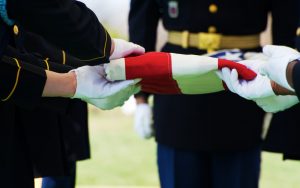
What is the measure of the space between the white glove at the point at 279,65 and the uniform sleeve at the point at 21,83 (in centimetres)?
50

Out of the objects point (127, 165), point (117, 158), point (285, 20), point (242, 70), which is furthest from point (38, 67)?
point (117, 158)

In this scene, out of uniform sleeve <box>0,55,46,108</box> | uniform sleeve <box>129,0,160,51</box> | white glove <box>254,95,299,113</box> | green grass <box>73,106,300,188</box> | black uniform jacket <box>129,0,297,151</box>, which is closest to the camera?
uniform sleeve <box>0,55,46,108</box>

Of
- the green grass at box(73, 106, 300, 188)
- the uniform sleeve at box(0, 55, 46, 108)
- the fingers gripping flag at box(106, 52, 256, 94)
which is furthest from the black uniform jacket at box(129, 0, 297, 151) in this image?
the green grass at box(73, 106, 300, 188)

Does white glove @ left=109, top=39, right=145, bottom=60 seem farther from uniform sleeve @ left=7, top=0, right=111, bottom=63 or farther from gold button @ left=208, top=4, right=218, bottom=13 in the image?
gold button @ left=208, top=4, right=218, bottom=13

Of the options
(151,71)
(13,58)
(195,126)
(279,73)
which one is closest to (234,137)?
(195,126)

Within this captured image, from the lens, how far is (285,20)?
2.07 meters

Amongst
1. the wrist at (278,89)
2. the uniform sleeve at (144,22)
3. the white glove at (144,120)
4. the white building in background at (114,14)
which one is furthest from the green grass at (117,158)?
the wrist at (278,89)

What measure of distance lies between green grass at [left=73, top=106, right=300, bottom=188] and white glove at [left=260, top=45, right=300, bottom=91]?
195cm

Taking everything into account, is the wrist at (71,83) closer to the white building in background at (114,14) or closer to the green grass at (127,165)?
the green grass at (127,165)

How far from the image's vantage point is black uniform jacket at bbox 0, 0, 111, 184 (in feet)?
4.54

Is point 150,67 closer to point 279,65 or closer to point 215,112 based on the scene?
point 279,65

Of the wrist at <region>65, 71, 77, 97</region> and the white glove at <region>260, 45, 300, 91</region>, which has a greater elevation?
the white glove at <region>260, 45, 300, 91</region>

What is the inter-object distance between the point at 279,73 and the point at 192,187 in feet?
2.54

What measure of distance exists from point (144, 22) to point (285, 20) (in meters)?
0.47
